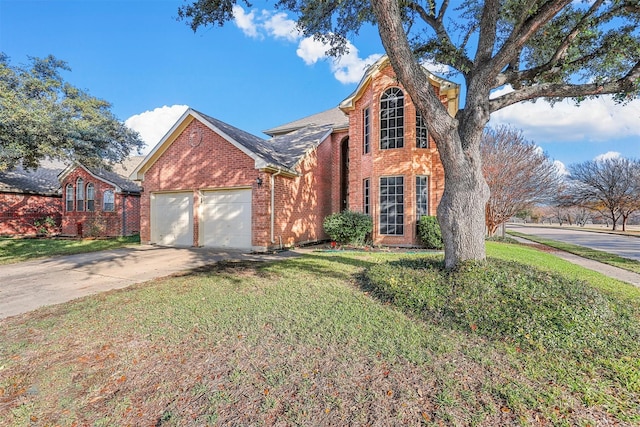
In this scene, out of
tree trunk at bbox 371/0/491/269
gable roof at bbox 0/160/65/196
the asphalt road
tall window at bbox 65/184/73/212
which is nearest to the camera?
tree trunk at bbox 371/0/491/269

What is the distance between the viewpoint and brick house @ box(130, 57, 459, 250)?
1083 centimetres

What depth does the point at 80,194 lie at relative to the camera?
1777 cm

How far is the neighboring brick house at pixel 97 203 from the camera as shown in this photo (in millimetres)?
17109

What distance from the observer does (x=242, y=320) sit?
13.3ft

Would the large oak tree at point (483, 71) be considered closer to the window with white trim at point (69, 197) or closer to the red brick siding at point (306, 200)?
the red brick siding at point (306, 200)

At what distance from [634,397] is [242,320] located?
4.21 m

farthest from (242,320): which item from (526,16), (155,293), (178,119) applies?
(178,119)

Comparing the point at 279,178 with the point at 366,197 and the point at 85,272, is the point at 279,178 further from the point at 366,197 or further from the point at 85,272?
the point at 85,272

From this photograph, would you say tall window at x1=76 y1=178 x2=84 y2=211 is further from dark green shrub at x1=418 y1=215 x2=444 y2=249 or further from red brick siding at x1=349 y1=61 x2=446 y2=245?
dark green shrub at x1=418 y1=215 x2=444 y2=249

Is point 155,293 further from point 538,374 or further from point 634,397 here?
point 634,397

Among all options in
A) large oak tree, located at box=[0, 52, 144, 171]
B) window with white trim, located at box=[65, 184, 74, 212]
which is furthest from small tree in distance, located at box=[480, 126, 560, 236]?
window with white trim, located at box=[65, 184, 74, 212]

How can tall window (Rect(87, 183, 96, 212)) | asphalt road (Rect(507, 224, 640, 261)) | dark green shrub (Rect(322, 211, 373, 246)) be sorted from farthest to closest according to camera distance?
tall window (Rect(87, 183, 96, 212)), asphalt road (Rect(507, 224, 640, 261)), dark green shrub (Rect(322, 211, 373, 246))

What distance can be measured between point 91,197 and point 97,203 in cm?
79

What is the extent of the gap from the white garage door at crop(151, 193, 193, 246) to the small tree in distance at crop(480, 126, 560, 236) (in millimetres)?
17116
